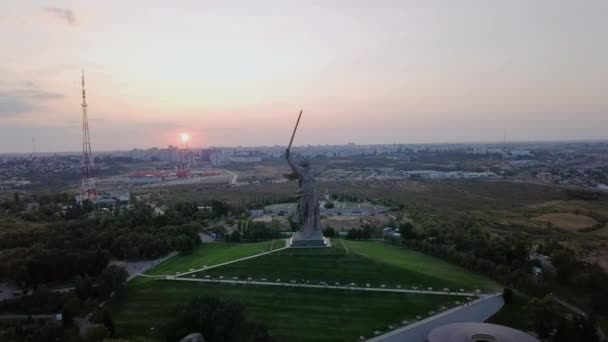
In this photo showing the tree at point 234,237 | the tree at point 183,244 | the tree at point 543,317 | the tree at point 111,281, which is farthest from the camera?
the tree at point 234,237

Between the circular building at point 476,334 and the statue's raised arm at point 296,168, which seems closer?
the circular building at point 476,334

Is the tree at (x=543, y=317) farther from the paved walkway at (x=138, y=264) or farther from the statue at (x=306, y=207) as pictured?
the paved walkway at (x=138, y=264)

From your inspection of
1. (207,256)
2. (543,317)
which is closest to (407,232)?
(207,256)

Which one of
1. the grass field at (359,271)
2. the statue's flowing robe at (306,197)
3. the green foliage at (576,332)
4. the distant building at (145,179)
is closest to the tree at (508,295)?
the grass field at (359,271)

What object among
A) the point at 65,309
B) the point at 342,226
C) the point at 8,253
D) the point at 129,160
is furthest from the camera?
the point at 129,160

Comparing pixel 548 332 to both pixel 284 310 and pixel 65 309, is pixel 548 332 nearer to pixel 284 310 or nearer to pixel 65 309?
pixel 284 310

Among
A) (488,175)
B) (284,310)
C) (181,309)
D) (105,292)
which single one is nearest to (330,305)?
(284,310)

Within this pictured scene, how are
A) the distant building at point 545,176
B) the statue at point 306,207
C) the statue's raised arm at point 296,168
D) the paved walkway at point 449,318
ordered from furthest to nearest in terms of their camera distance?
the distant building at point 545,176 → the statue at point 306,207 → the statue's raised arm at point 296,168 → the paved walkway at point 449,318

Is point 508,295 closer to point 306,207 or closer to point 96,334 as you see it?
point 306,207
